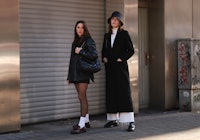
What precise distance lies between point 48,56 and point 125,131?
2.18 m

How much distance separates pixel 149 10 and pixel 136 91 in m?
2.22

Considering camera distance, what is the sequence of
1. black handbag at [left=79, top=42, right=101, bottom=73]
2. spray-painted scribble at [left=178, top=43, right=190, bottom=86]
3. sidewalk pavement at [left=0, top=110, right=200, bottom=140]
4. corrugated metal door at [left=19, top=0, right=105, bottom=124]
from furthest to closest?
spray-painted scribble at [left=178, top=43, right=190, bottom=86] < corrugated metal door at [left=19, top=0, right=105, bottom=124] < black handbag at [left=79, top=42, right=101, bottom=73] < sidewalk pavement at [left=0, top=110, right=200, bottom=140]

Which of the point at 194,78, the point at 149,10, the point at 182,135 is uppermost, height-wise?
the point at 149,10

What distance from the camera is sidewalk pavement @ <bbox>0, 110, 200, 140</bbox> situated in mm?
7336

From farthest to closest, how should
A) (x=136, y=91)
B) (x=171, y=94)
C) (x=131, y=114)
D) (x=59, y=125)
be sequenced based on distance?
(x=171, y=94), (x=136, y=91), (x=59, y=125), (x=131, y=114)

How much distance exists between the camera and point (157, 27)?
1073 centimetres

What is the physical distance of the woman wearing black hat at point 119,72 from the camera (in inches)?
311

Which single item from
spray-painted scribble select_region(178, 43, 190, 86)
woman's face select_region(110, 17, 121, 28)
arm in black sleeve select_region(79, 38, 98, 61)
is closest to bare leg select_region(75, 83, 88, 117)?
arm in black sleeve select_region(79, 38, 98, 61)

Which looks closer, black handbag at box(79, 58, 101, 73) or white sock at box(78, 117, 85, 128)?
black handbag at box(79, 58, 101, 73)

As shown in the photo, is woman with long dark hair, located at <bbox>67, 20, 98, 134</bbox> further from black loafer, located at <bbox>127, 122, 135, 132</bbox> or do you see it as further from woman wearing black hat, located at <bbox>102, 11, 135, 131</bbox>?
black loafer, located at <bbox>127, 122, 135, 132</bbox>

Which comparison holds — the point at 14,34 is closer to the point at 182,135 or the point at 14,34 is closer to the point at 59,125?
the point at 59,125

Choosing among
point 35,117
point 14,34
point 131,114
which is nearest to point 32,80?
point 35,117

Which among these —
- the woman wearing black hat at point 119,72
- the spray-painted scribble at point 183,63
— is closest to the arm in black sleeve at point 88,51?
the woman wearing black hat at point 119,72

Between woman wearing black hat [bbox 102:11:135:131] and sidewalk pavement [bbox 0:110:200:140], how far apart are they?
341 mm
